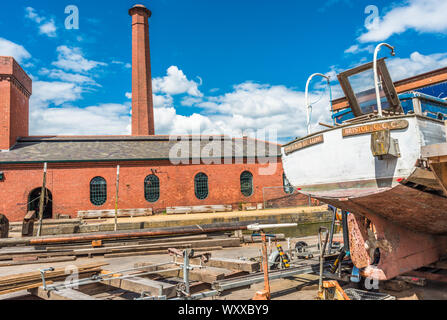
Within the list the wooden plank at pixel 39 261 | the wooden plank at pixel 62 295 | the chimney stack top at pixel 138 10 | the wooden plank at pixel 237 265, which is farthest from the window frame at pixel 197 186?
the chimney stack top at pixel 138 10

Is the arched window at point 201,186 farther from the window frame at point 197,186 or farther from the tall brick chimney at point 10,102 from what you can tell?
the tall brick chimney at point 10,102

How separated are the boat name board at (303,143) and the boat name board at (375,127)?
50 cm

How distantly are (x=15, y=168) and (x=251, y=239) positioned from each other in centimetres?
1565

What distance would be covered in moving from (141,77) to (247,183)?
603 inches

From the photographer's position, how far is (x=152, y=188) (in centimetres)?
2169

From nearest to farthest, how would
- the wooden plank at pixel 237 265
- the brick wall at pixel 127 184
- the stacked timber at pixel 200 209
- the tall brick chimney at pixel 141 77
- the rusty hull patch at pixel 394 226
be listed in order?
1. the rusty hull patch at pixel 394 226
2. the wooden plank at pixel 237 265
3. the brick wall at pixel 127 184
4. the stacked timber at pixel 200 209
5. the tall brick chimney at pixel 141 77

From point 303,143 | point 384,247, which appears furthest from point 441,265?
point 303,143

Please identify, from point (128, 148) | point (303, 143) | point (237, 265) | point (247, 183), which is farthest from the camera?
point (247, 183)

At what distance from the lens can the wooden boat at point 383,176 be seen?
4715mm

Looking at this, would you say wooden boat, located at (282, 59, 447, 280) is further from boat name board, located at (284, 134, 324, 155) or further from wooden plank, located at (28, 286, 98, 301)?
wooden plank, located at (28, 286, 98, 301)

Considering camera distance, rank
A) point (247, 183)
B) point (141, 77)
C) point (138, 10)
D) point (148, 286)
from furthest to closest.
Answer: point (138, 10) → point (141, 77) → point (247, 183) → point (148, 286)

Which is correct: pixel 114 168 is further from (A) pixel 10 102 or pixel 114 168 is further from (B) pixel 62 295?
(B) pixel 62 295

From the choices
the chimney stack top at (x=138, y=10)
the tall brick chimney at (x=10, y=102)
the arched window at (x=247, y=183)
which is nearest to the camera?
the tall brick chimney at (x=10, y=102)

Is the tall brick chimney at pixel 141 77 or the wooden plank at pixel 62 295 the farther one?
the tall brick chimney at pixel 141 77
